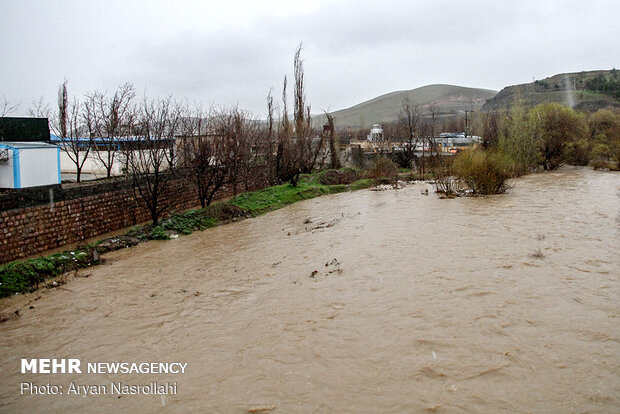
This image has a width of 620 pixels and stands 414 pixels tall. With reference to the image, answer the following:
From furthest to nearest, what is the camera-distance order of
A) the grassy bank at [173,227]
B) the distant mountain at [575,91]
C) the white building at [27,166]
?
the distant mountain at [575,91]
the white building at [27,166]
the grassy bank at [173,227]

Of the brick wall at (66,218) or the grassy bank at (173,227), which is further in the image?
the brick wall at (66,218)

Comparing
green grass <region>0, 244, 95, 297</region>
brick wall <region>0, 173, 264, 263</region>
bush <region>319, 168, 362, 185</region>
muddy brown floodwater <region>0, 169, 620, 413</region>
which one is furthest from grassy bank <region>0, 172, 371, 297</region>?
brick wall <region>0, 173, 264, 263</region>

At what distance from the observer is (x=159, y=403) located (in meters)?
4.63

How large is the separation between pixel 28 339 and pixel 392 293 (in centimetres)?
569

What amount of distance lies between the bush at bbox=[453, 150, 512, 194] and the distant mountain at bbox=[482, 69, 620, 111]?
32.9 m

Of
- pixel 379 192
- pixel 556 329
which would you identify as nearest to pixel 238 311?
pixel 556 329

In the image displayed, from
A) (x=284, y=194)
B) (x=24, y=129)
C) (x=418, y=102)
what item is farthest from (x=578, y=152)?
(x=418, y=102)

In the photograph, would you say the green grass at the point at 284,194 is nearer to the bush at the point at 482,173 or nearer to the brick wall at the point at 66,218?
the brick wall at the point at 66,218

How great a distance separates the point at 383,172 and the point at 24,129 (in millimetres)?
17050

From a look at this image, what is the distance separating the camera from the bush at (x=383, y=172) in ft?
77.9

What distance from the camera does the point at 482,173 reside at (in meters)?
16.9

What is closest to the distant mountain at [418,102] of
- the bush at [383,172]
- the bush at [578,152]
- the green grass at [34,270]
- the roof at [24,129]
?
the bush at [578,152]

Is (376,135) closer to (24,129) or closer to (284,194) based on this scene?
(284,194)

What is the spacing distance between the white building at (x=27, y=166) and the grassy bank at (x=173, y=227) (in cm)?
254
